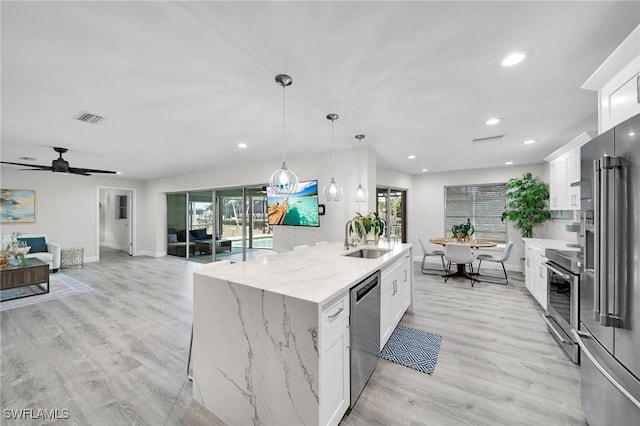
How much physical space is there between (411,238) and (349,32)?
6489mm

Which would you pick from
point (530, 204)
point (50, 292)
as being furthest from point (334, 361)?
point (530, 204)

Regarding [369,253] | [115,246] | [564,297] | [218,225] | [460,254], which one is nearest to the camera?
[564,297]

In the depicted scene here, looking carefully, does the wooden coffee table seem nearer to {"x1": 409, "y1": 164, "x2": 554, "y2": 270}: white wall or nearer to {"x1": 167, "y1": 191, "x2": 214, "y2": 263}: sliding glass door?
{"x1": 167, "y1": 191, "x2": 214, "y2": 263}: sliding glass door

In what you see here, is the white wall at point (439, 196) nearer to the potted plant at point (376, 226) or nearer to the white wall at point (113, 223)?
the potted plant at point (376, 226)

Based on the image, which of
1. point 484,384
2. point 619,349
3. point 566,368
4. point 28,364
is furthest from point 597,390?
point 28,364

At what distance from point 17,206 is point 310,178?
23.9ft

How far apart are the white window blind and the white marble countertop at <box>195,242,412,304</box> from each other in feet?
16.9

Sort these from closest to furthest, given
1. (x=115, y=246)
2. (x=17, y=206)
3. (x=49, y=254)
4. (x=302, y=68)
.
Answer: (x=302, y=68) → (x=49, y=254) → (x=17, y=206) → (x=115, y=246)

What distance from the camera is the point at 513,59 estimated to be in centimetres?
185

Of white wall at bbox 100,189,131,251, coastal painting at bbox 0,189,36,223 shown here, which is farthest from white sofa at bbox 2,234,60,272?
white wall at bbox 100,189,131,251

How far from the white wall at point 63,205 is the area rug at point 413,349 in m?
8.51

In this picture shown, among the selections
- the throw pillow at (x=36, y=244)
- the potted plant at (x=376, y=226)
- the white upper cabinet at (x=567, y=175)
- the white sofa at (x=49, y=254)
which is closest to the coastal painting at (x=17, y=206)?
the white sofa at (x=49, y=254)

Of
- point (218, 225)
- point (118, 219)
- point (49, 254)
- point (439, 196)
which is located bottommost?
point (49, 254)

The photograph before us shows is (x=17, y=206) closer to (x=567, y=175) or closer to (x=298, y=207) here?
(x=298, y=207)
